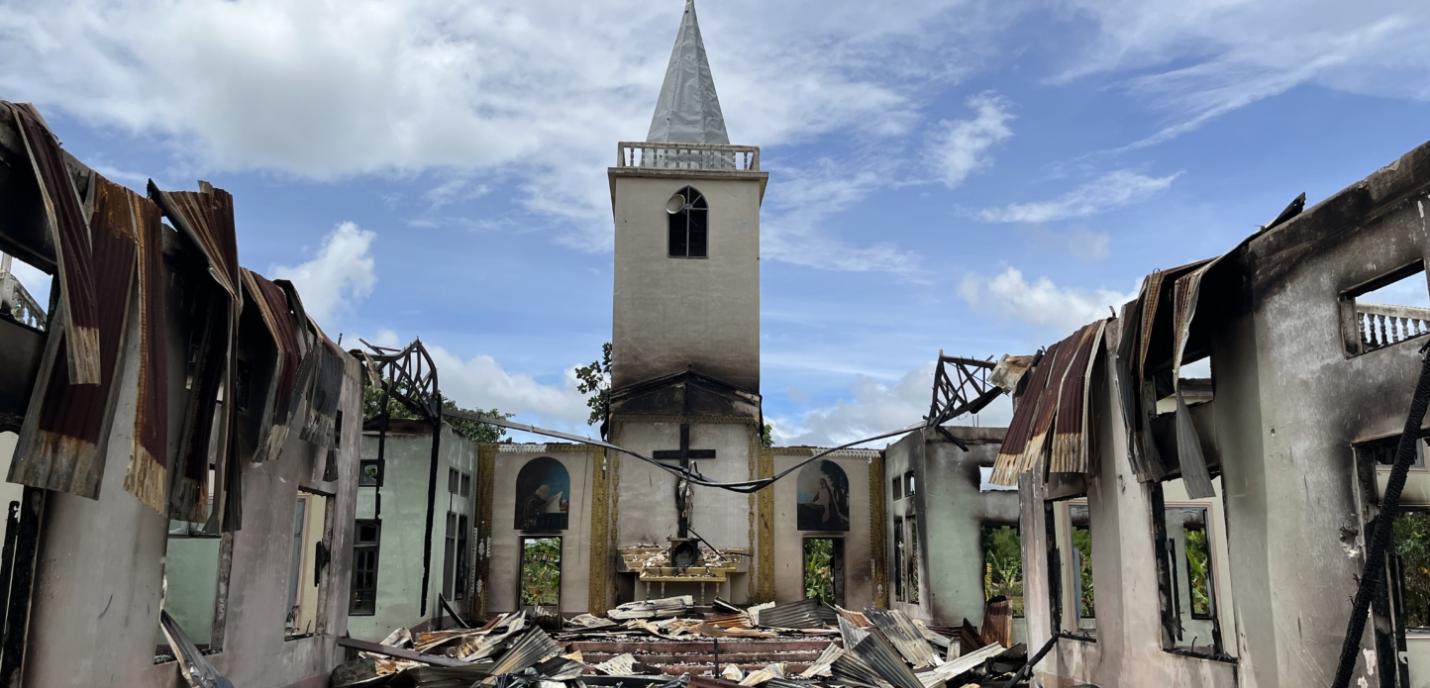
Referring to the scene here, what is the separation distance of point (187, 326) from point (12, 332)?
231cm

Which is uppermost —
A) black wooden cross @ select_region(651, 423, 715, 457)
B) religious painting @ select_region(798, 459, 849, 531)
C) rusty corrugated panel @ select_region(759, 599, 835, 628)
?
black wooden cross @ select_region(651, 423, 715, 457)

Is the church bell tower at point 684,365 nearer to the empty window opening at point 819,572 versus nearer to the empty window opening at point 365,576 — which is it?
the empty window opening at point 365,576

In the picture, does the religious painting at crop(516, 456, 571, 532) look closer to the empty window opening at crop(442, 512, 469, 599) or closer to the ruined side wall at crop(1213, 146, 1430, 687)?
the empty window opening at crop(442, 512, 469, 599)

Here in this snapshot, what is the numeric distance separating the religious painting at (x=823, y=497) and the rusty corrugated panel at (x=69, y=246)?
20973 millimetres

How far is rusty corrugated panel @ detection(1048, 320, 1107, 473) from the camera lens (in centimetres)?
1258

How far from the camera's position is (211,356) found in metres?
10.5

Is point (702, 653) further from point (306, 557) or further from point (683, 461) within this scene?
point (306, 557)

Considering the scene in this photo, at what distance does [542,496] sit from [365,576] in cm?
559

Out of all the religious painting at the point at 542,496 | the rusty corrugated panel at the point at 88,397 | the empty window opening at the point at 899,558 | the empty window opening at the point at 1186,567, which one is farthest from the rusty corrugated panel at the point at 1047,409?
the religious painting at the point at 542,496

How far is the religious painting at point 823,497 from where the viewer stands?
Answer: 89.9 ft

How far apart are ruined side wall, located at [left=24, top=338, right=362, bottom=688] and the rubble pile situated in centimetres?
211

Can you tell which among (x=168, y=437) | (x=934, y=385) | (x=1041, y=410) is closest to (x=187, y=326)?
(x=168, y=437)

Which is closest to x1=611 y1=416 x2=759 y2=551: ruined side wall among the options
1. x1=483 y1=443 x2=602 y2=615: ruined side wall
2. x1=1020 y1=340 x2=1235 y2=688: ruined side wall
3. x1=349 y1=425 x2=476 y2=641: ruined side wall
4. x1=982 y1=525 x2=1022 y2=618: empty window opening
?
x1=483 y1=443 x2=602 y2=615: ruined side wall

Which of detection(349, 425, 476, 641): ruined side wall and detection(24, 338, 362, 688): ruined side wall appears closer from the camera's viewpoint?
detection(24, 338, 362, 688): ruined side wall
